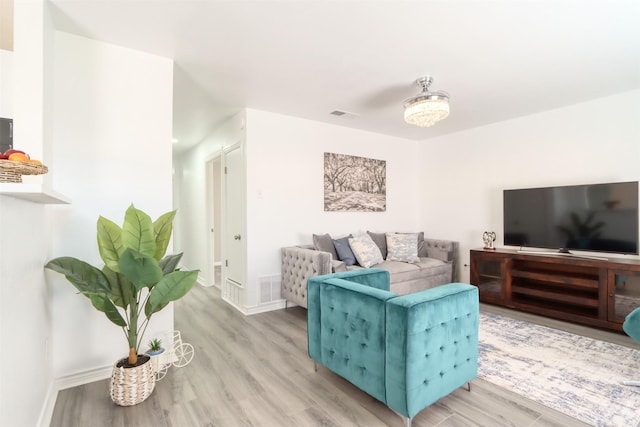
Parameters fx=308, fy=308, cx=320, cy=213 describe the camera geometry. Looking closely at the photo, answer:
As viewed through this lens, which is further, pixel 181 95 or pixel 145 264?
pixel 181 95

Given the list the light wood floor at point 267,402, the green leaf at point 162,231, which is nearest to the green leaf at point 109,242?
the green leaf at point 162,231

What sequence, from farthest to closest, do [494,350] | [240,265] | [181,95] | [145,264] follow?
[240,265], [181,95], [494,350], [145,264]

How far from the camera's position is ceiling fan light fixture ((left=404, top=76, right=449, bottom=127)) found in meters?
2.73

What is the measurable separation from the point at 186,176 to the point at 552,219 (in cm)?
638

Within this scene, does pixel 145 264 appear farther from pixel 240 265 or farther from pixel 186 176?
pixel 186 176

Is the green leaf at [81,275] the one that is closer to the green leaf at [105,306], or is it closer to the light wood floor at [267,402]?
the green leaf at [105,306]

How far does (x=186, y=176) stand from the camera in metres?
6.55

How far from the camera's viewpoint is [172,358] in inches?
102

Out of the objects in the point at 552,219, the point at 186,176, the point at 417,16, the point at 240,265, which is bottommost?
the point at 240,265

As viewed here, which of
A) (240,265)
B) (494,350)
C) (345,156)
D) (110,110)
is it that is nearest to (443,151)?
(345,156)

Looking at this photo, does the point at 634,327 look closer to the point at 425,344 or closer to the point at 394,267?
the point at 425,344

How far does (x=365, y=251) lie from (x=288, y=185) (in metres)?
1.35

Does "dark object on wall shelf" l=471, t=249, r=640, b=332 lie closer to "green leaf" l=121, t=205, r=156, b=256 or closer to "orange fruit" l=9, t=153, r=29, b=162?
"green leaf" l=121, t=205, r=156, b=256

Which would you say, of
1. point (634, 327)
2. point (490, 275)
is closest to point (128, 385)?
point (634, 327)
